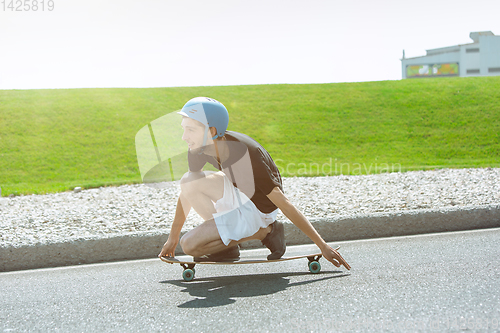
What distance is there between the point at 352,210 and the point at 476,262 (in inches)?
76.7

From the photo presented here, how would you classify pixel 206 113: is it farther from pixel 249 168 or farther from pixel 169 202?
pixel 169 202

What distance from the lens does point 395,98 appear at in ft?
61.4

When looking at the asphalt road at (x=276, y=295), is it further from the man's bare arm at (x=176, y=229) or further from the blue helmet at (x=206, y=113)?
the blue helmet at (x=206, y=113)

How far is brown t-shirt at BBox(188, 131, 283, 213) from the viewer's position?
9.36 ft

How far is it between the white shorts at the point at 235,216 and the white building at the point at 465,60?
251ft

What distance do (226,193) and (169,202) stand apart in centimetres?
370

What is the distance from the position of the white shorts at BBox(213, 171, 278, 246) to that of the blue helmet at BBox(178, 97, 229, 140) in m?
0.43

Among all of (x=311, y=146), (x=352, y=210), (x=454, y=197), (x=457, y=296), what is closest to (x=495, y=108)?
(x=311, y=146)

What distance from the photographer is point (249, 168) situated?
2861 mm

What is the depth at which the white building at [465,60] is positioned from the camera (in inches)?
2660

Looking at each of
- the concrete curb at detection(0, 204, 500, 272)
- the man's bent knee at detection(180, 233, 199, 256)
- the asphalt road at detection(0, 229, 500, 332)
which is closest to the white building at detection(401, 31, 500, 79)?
the concrete curb at detection(0, 204, 500, 272)

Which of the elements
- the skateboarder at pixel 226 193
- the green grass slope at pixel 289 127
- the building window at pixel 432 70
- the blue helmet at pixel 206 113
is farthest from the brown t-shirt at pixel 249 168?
the building window at pixel 432 70

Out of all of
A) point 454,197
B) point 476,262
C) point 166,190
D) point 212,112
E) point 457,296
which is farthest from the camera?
point 166,190

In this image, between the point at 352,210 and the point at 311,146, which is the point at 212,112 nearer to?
the point at 352,210
